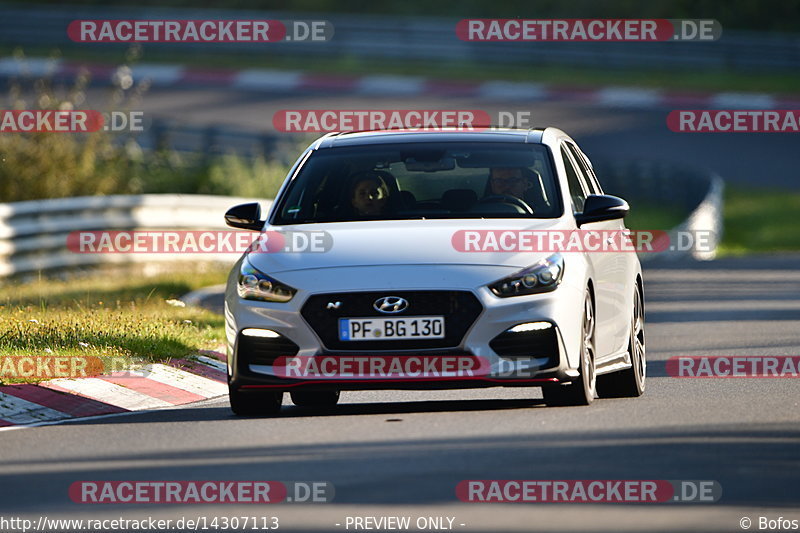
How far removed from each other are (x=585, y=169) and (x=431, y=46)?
36584mm

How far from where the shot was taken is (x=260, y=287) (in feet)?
32.6

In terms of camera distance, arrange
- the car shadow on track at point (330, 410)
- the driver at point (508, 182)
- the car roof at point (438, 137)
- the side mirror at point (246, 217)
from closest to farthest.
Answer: the car shadow on track at point (330, 410) < the driver at point (508, 182) < the side mirror at point (246, 217) < the car roof at point (438, 137)

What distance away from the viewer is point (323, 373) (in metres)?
→ 9.77

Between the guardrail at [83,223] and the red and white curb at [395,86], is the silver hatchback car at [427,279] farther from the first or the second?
the red and white curb at [395,86]

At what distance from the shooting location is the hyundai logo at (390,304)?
9688 mm

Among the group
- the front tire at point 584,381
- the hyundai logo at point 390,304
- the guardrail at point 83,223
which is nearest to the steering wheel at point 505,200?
the front tire at point 584,381

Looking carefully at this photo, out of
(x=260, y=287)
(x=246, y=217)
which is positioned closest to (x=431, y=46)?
(x=246, y=217)

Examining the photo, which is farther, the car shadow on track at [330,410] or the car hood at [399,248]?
the car shadow on track at [330,410]

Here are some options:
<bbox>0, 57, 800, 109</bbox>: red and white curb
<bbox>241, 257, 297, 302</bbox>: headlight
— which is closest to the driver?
<bbox>241, 257, 297, 302</bbox>: headlight

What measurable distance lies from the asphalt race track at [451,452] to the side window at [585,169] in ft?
4.55

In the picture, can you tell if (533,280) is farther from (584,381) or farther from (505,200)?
(505,200)

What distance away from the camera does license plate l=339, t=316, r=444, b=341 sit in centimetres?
966

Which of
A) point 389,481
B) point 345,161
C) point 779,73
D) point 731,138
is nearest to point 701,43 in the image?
point 779,73

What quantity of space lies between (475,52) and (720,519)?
137 feet
